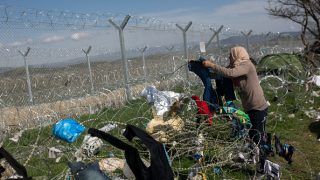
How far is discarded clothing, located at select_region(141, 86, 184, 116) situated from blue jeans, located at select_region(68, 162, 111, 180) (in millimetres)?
2026

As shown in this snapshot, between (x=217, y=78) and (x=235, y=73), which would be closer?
(x=235, y=73)

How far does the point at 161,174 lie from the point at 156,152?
150 mm

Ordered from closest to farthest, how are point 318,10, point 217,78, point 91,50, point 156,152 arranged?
1. point 156,152
2. point 217,78
3. point 91,50
4. point 318,10

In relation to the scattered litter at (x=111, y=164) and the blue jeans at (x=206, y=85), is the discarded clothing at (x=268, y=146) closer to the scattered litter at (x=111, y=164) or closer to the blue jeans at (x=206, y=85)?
the blue jeans at (x=206, y=85)

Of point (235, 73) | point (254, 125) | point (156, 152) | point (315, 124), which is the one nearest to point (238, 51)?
point (235, 73)

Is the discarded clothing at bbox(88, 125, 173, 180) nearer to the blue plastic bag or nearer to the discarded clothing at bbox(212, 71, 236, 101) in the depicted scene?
the blue plastic bag

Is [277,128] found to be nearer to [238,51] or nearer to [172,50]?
[238,51]

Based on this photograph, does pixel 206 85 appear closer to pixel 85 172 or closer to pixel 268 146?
pixel 268 146

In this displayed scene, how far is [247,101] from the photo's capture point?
3.47m

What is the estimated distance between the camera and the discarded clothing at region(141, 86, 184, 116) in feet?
12.5

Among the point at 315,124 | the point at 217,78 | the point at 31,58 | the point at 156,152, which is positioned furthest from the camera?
the point at 31,58

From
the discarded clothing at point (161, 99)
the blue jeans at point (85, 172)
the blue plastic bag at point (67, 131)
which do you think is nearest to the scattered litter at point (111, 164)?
the blue plastic bag at point (67, 131)

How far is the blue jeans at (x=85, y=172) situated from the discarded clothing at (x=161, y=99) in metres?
2.03

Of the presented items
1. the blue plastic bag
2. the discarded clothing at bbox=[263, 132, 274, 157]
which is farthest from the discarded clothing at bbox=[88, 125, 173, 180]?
the discarded clothing at bbox=[263, 132, 274, 157]
